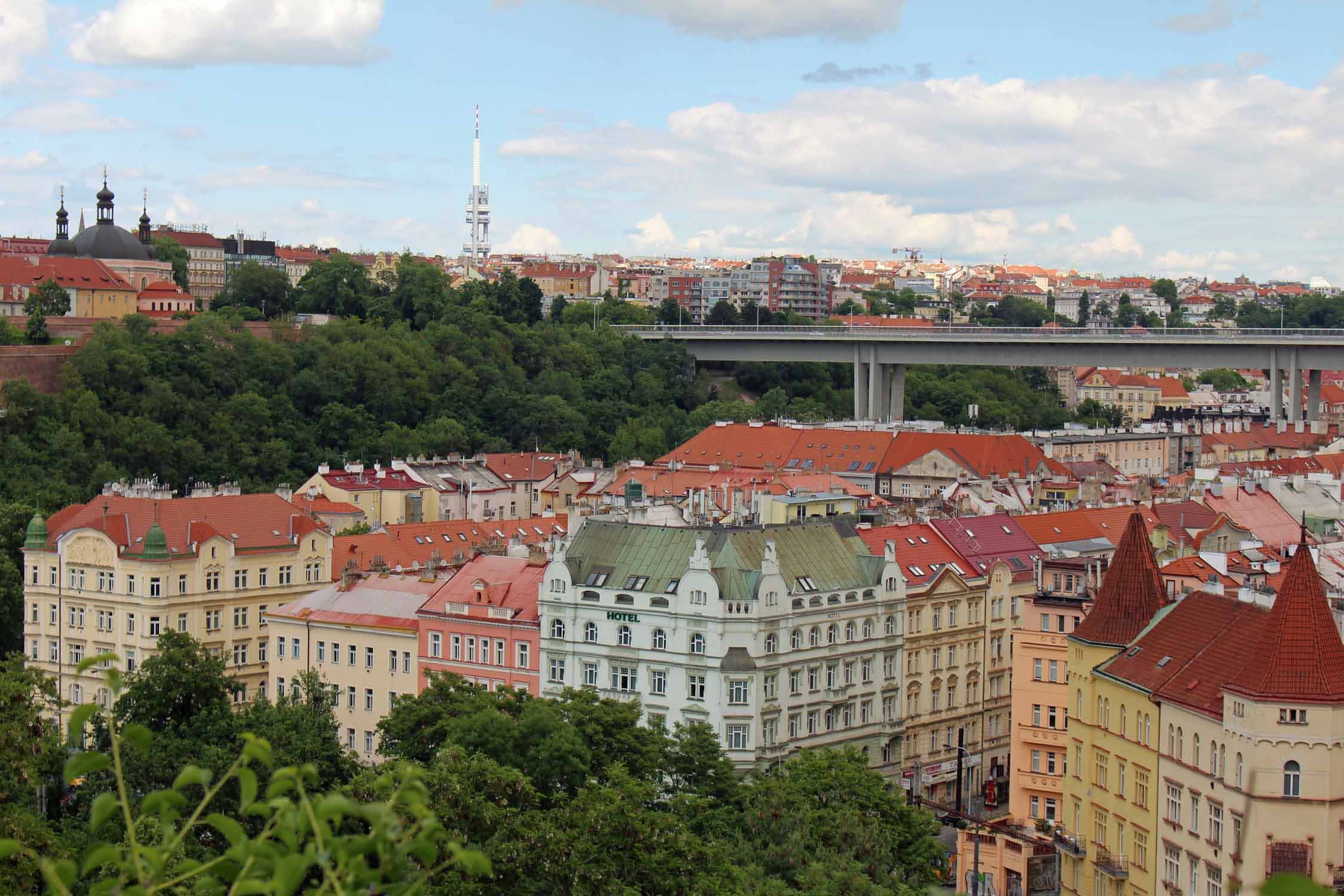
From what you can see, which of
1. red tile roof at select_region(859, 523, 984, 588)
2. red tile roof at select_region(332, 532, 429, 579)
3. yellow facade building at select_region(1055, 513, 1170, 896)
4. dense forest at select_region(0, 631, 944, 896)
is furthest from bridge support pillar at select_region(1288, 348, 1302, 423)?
dense forest at select_region(0, 631, 944, 896)

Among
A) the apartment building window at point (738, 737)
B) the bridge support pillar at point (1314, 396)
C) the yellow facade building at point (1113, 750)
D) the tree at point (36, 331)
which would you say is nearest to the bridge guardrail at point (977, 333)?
the bridge support pillar at point (1314, 396)

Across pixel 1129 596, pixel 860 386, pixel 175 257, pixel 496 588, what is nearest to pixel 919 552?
pixel 496 588

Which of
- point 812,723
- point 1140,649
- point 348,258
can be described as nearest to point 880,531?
point 812,723

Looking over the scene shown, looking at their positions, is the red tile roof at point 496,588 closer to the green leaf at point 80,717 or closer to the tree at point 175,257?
the green leaf at point 80,717

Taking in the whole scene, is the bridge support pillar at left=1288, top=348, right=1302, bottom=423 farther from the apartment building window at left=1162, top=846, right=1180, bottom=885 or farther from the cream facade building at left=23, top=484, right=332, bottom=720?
the apartment building window at left=1162, top=846, right=1180, bottom=885

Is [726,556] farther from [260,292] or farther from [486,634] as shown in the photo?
[260,292]
